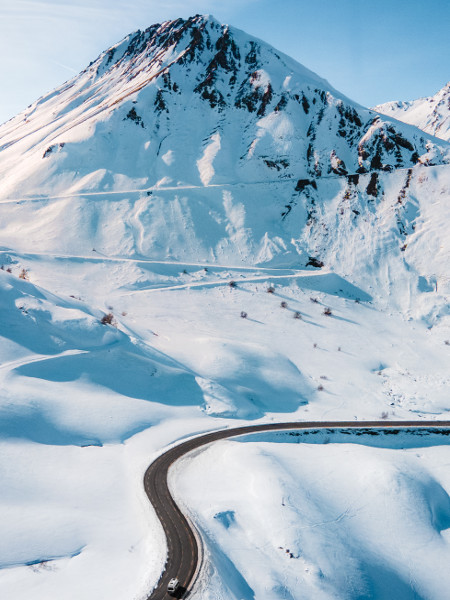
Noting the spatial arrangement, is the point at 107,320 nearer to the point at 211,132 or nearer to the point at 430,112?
the point at 211,132

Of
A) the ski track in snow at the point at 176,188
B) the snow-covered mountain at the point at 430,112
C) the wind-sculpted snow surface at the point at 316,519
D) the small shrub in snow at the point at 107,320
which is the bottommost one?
the wind-sculpted snow surface at the point at 316,519

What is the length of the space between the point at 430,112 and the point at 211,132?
118m

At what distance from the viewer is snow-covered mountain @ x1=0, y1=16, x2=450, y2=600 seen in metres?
20.8

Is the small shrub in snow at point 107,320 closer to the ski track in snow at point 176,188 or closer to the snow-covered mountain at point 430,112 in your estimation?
the ski track in snow at point 176,188

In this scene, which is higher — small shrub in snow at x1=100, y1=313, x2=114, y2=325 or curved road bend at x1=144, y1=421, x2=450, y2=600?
small shrub in snow at x1=100, y1=313, x2=114, y2=325

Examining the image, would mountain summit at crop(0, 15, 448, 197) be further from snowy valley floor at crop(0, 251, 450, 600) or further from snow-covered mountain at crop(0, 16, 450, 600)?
snowy valley floor at crop(0, 251, 450, 600)

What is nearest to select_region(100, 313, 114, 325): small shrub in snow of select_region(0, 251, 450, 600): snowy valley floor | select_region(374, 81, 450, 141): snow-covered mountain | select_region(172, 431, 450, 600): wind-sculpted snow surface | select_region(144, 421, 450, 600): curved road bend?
select_region(0, 251, 450, 600): snowy valley floor

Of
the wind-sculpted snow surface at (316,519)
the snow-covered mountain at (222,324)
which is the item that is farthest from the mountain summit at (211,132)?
the wind-sculpted snow surface at (316,519)

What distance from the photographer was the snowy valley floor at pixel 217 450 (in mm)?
18875

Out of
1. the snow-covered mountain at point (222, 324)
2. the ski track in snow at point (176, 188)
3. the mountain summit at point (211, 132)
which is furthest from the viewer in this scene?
the mountain summit at point (211, 132)

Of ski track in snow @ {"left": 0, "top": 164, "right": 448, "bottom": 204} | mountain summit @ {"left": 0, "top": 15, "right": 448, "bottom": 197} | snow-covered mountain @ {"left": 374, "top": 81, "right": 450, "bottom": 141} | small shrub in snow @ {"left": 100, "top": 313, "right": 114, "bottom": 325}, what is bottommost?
small shrub in snow @ {"left": 100, "top": 313, "right": 114, "bottom": 325}

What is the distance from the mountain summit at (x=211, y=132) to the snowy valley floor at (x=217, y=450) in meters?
30.0

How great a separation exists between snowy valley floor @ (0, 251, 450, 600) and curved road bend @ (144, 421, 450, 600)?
585 mm

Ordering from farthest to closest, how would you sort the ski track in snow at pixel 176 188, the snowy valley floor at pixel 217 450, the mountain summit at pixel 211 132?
the mountain summit at pixel 211 132, the ski track in snow at pixel 176 188, the snowy valley floor at pixel 217 450
